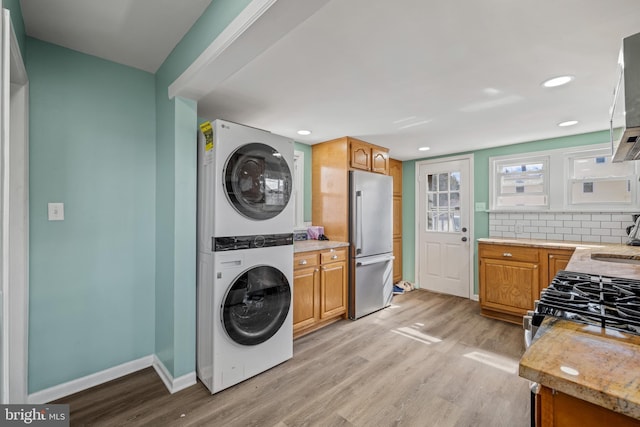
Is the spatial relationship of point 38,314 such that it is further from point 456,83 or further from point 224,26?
point 456,83

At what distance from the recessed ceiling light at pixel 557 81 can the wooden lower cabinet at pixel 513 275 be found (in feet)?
5.54

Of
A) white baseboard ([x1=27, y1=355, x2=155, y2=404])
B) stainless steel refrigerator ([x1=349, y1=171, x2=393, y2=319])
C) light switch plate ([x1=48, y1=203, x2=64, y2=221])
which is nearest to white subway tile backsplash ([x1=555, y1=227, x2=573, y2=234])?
stainless steel refrigerator ([x1=349, y1=171, x2=393, y2=319])

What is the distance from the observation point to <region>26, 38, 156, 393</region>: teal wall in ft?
5.84

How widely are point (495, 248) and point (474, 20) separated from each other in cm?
265

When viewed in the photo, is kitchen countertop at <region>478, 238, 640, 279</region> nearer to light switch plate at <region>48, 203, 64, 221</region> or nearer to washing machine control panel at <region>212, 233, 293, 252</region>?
washing machine control panel at <region>212, 233, 293, 252</region>

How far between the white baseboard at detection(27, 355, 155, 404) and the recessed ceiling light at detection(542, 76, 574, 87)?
3555mm

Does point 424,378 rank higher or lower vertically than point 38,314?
lower

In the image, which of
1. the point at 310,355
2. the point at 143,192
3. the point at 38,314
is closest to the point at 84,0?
the point at 143,192

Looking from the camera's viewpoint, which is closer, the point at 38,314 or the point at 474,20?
the point at 474,20

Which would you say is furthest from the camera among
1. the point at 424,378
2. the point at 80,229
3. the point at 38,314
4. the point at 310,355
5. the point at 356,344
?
the point at 356,344

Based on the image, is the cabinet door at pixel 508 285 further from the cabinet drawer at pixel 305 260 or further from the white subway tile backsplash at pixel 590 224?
the cabinet drawer at pixel 305 260

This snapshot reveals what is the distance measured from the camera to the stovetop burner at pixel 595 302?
0.79 meters

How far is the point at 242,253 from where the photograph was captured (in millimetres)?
1985

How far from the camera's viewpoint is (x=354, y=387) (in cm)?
199
